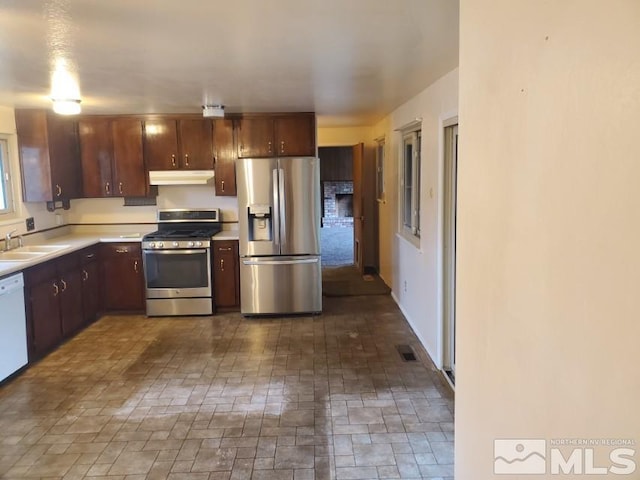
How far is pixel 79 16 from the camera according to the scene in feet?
6.50

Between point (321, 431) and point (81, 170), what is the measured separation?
13.8 feet

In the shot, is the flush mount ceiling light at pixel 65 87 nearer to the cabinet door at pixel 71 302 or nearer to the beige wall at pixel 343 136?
the cabinet door at pixel 71 302

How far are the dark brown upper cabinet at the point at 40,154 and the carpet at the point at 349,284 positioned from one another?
335 cm

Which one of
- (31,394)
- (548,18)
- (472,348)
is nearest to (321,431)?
(472,348)

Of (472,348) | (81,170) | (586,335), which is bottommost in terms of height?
(472,348)

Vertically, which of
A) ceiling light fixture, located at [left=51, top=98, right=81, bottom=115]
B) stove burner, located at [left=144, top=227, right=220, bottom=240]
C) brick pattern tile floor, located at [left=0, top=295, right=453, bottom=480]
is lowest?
brick pattern tile floor, located at [left=0, top=295, right=453, bottom=480]

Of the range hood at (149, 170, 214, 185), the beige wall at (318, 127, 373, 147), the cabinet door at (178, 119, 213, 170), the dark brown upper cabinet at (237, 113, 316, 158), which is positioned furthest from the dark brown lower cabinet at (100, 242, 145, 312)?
the beige wall at (318, 127, 373, 147)

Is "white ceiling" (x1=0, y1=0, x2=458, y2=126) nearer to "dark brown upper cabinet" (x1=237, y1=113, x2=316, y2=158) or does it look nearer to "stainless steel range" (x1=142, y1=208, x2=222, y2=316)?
"dark brown upper cabinet" (x1=237, y1=113, x2=316, y2=158)

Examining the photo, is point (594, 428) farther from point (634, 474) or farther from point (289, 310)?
point (289, 310)

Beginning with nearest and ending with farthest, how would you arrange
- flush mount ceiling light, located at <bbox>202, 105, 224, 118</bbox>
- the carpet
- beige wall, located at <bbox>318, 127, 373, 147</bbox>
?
1. flush mount ceiling light, located at <bbox>202, 105, 224, 118</bbox>
2. the carpet
3. beige wall, located at <bbox>318, 127, 373, 147</bbox>

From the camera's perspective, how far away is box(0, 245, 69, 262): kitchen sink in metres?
4.40

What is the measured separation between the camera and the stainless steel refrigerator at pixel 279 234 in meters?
5.15

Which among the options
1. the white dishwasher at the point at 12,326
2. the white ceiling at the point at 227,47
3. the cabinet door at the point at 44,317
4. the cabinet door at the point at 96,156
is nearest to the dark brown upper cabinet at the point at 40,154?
the cabinet door at the point at 96,156

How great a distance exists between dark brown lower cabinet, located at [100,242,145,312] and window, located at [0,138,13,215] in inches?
38.3
